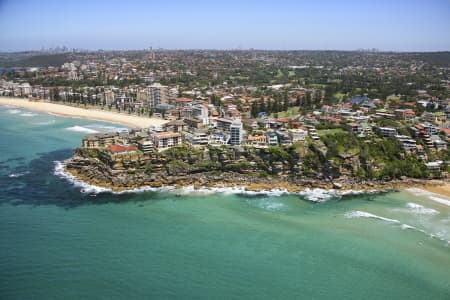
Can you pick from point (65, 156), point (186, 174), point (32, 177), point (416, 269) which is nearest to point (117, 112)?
point (65, 156)

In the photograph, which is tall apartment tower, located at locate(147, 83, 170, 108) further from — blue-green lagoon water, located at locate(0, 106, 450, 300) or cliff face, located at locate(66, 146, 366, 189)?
blue-green lagoon water, located at locate(0, 106, 450, 300)

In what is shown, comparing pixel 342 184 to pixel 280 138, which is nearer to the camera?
pixel 342 184

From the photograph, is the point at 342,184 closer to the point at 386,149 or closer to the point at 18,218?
the point at 386,149

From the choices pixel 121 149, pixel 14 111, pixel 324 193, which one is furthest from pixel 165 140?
pixel 14 111

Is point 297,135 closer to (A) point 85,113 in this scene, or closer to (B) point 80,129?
(B) point 80,129

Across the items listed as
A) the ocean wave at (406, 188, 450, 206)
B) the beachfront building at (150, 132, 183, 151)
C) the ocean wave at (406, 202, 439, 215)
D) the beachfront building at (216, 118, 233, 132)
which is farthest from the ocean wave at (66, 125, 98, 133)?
the ocean wave at (406, 202, 439, 215)

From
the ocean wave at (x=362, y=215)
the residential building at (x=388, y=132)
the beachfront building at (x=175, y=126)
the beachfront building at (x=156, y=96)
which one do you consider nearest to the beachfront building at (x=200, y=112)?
the beachfront building at (x=175, y=126)
